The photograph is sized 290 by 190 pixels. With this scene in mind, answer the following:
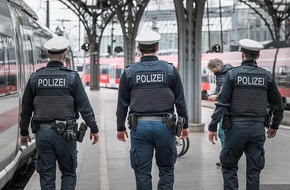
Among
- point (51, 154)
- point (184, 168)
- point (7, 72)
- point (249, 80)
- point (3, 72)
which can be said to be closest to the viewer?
point (51, 154)

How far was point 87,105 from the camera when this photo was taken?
17.7 feet

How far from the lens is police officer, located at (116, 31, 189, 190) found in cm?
526

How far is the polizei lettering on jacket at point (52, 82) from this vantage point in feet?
17.3

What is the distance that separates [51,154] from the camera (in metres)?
5.33

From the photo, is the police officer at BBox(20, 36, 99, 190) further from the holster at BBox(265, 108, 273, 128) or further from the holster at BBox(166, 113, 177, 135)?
the holster at BBox(265, 108, 273, 128)

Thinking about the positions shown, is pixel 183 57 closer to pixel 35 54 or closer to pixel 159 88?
pixel 35 54

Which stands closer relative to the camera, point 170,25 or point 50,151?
point 50,151

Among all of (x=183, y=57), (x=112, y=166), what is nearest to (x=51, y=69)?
(x=112, y=166)

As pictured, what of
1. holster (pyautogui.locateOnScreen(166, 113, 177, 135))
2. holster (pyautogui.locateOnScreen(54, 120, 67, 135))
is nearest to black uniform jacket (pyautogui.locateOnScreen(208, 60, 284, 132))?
holster (pyautogui.locateOnScreen(166, 113, 177, 135))

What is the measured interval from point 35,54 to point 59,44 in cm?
493

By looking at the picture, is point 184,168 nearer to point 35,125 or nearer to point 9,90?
point 9,90

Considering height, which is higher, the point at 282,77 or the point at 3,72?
the point at 3,72

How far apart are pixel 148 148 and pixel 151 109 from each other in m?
0.38

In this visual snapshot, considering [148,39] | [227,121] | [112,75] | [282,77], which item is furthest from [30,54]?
[112,75]
